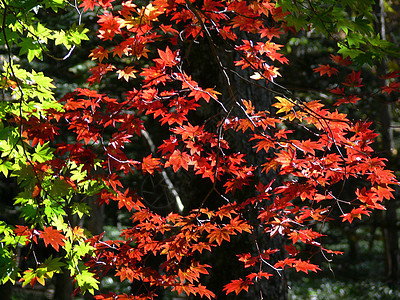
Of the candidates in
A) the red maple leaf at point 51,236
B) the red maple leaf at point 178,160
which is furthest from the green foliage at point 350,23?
the red maple leaf at point 51,236

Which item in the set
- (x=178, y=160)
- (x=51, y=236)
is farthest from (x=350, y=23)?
(x=51, y=236)

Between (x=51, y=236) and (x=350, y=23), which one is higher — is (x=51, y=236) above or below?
below

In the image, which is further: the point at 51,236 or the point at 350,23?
the point at 51,236

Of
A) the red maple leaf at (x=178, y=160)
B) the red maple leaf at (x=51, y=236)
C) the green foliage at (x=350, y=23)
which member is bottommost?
the red maple leaf at (x=51, y=236)

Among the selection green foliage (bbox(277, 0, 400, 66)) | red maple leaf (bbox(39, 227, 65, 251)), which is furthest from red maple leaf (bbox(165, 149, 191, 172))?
green foliage (bbox(277, 0, 400, 66))

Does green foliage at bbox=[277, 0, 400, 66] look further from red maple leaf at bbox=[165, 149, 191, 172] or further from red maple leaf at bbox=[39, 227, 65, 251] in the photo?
red maple leaf at bbox=[39, 227, 65, 251]

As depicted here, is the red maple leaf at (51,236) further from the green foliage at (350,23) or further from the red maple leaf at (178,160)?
the green foliage at (350,23)

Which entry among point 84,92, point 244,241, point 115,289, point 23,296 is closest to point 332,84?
point 244,241

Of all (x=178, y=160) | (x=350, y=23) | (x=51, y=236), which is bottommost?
(x=51, y=236)

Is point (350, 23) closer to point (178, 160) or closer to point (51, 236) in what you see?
point (178, 160)

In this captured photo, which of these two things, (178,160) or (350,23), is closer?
(350,23)

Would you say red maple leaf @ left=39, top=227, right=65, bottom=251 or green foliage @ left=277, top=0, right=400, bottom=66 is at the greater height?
green foliage @ left=277, top=0, right=400, bottom=66

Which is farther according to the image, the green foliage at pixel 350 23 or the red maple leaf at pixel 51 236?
the red maple leaf at pixel 51 236

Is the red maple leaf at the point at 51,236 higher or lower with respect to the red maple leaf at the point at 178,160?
lower
